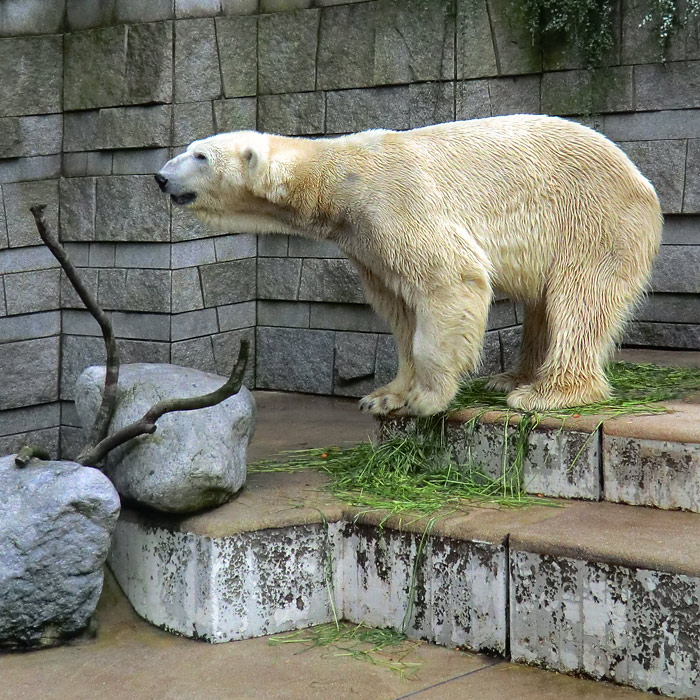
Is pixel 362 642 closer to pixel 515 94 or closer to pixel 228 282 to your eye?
pixel 228 282

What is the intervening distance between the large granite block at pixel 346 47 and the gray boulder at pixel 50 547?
3.17 m

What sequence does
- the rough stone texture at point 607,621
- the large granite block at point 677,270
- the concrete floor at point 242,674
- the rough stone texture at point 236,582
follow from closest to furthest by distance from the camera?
the rough stone texture at point 607,621 → the concrete floor at point 242,674 → the rough stone texture at point 236,582 → the large granite block at point 677,270

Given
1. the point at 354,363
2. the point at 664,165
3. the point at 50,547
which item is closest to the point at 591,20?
the point at 664,165

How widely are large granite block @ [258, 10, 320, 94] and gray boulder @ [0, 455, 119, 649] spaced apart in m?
3.25

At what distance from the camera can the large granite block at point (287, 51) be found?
6.11 meters

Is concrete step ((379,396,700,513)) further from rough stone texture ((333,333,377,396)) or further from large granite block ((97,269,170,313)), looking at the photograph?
large granite block ((97,269,170,313))

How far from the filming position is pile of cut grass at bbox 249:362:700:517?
151 inches

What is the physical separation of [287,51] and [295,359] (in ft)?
5.85

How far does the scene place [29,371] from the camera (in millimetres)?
5941

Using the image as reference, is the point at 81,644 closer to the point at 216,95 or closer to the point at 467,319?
the point at 467,319

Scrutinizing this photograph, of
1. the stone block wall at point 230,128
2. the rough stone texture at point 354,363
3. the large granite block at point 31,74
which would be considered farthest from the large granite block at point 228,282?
the large granite block at point 31,74

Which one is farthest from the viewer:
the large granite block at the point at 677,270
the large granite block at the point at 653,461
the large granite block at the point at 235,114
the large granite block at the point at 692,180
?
the large granite block at the point at 235,114

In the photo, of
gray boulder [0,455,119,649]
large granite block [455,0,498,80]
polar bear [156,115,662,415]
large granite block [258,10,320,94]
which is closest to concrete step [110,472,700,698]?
gray boulder [0,455,119,649]

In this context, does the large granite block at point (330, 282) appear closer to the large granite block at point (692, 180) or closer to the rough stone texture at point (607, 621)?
the large granite block at point (692, 180)
